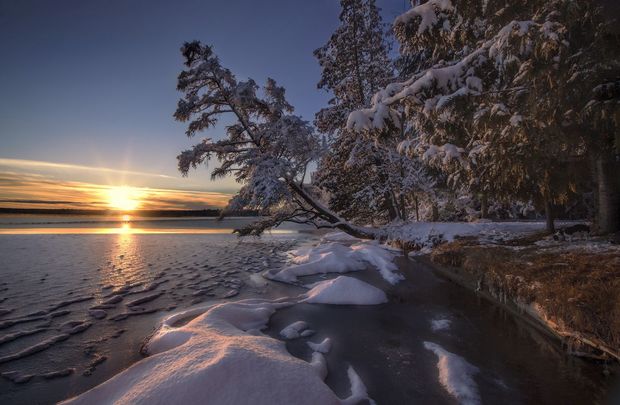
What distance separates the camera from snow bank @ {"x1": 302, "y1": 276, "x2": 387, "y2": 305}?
710 centimetres

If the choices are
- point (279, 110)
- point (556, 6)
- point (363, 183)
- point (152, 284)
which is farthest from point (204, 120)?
point (556, 6)

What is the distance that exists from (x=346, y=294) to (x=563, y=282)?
13.4 ft

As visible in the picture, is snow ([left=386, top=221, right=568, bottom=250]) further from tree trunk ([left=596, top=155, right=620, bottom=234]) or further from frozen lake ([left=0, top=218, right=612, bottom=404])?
frozen lake ([left=0, top=218, right=612, bottom=404])

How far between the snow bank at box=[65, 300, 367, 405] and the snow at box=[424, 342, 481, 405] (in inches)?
42.4

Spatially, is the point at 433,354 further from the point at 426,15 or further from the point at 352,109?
the point at 352,109

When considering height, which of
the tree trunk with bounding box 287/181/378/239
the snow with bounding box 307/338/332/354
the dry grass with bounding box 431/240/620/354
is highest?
the tree trunk with bounding box 287/181/378/239

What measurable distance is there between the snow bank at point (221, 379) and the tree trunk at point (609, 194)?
8.20 metres

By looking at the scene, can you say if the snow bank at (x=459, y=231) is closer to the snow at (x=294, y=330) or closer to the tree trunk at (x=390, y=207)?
the tree trunk at (x=390, y=207)

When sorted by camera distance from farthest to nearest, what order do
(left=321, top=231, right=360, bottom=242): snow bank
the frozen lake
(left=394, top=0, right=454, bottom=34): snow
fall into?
(left=321, top=231, right=360, bottom=242): snow bank
(left=394, top=0, right=454, bottom=34): snow
the frozen lake

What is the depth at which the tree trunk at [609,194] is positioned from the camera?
7664mm

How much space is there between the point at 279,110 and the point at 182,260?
311 inches

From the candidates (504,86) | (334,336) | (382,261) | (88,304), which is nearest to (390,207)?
(382,261)

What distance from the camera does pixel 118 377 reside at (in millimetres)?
3414

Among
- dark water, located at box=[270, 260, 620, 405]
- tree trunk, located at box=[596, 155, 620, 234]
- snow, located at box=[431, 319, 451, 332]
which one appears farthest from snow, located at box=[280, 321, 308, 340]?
tree trunk, located at box=[596, 155, 620, 234]
